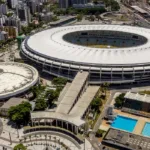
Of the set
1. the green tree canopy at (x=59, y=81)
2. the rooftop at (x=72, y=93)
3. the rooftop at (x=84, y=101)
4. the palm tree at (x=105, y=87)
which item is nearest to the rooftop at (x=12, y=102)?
the rooftop at (x=72, y=93)

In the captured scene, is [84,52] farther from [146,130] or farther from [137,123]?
[146,130]

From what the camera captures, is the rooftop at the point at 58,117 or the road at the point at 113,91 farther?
the road at the point at 113,91

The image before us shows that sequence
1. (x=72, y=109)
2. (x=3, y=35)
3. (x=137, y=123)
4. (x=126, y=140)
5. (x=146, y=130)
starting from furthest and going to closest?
(x=3, y=35), (x=72, y=109), (x=137, y=123), (x=146, y=130), (x=126, y=140)

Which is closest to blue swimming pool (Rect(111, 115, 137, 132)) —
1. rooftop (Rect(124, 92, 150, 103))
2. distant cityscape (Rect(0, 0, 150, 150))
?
distant cityscape (Rect(0, 0, 150, 150))

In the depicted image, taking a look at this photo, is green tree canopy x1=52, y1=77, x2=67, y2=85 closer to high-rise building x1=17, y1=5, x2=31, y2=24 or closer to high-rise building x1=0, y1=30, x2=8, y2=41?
high-rise building x1=0, y1=30, x2=8, y2=41

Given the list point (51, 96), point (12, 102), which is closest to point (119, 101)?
point (51, 96)

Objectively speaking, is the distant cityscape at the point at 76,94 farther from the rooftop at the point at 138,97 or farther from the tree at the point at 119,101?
the tree at the point at 119,101

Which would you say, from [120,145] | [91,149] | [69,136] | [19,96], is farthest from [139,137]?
[19,96]
